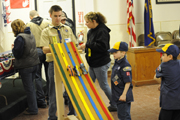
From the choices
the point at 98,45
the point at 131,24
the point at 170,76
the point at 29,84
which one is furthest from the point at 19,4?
the point at 170,76

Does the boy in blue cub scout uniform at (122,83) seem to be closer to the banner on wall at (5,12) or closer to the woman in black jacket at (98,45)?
the woman in black jacket at (98,45)

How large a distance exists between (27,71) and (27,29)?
0.68 meters

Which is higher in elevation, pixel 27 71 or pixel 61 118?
pixel 27 71

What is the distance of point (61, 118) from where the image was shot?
3.13 meters

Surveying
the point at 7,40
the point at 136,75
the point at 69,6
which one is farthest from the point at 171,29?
the point at 7,40

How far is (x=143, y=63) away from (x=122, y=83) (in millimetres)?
3059

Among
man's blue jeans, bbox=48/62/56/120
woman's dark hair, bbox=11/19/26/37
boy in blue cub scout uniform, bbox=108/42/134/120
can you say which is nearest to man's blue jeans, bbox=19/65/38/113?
woman's dark hair, bbox=11/19/26/37

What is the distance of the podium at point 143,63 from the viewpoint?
18.8ft

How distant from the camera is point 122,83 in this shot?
112 inches

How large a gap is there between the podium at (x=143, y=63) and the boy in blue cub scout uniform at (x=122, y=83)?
2884 mm

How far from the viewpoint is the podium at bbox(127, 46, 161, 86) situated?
5.73 m

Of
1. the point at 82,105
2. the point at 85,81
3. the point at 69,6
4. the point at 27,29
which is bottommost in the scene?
the point at 82,105

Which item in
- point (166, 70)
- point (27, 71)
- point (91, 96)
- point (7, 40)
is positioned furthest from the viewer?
point (7, 40)

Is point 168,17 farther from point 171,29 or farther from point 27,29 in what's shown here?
point 27,29
